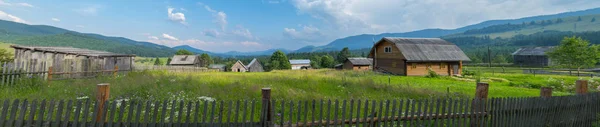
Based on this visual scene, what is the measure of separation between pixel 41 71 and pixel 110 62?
10.3 metres

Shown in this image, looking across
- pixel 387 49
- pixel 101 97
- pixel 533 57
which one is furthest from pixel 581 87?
pixel 533 57

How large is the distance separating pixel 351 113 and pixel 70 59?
1808cm

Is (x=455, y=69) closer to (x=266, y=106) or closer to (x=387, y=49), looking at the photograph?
A: (x=387, y=49)

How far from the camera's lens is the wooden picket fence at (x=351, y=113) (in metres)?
4.04

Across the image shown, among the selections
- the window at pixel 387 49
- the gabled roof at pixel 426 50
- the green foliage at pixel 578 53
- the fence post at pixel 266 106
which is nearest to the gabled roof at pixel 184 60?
the window at pixel 387 49

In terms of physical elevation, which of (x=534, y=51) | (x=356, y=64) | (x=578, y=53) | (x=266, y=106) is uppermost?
Answer: (x=534, y=51)

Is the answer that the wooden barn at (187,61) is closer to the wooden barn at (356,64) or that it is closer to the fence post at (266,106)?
the wooden barn at (356,64)

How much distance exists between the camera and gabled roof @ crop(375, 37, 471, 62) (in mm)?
35875

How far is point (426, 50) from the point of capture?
37.9m

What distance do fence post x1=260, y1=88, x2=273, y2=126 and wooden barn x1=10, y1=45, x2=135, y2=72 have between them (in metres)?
13.7

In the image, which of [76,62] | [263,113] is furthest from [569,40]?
[76,62]

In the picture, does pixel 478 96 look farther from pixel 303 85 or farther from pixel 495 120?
pixel 303 85

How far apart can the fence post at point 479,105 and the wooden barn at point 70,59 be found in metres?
16.6

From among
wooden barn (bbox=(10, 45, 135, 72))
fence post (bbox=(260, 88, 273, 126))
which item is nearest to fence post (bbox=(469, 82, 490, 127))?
fence post (bbox=(260, 88, 273, 126))
